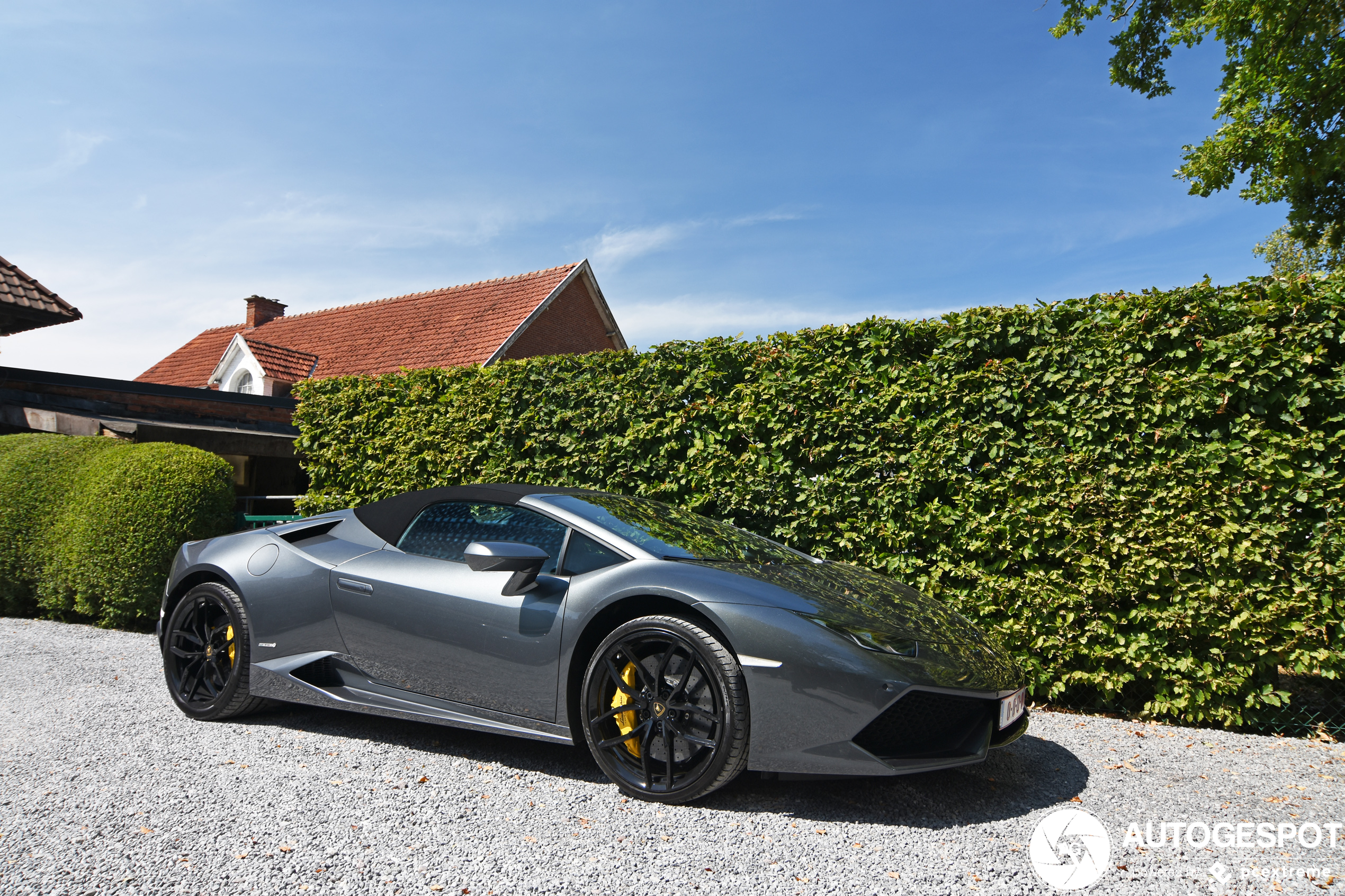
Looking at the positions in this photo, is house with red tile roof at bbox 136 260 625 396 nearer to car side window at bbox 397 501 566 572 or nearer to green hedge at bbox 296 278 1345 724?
green hedge at bbox 296 278 1345 724

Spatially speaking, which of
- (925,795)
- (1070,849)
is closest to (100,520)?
(925,795)

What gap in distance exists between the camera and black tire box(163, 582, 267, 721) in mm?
4000

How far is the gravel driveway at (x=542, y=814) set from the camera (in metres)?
2.49

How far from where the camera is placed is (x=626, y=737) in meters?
3.09

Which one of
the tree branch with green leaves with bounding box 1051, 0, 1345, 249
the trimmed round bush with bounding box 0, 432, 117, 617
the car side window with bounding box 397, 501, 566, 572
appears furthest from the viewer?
the tree branch with green leaves with bounding box 1051, 0, 1345, 249

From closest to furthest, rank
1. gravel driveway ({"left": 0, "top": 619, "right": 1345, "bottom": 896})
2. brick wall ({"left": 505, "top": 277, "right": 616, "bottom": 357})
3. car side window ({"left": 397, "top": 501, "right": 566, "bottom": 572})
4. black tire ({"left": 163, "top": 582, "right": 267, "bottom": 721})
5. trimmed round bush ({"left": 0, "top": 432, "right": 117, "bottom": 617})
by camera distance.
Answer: gravel driveway ({"left": 0, "top": 619, "right": 1345, "bottom": 896}) < car side window ({"left": 397, "top": 501, "right": 566, "bottom": 572}) < black tire ({"left": 163, "top": 582, "right": 267, "bottom": 721}) < trimmed round bush ({"left": 0, "top": 432, "right": 117, "bottom": 617}) < brick wall ({"left": 505, "top": 277, "right": 616, "bottom": 357})

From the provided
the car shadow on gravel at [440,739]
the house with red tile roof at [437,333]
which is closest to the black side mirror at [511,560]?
the car shadow on gravel at [440,739]

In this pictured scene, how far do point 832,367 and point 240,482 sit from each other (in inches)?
400

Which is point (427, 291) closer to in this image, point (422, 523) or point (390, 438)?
point (390, 438)

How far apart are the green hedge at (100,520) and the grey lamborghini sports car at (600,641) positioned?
3.12m

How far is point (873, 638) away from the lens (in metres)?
2.97

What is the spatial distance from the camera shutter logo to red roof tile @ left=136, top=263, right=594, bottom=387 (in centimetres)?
1538

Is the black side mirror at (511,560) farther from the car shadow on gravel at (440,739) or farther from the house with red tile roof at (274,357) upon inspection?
the house with red tile roof at (274,357)
